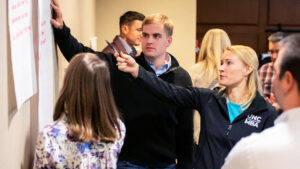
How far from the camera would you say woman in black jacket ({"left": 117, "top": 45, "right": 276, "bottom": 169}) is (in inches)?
93.8

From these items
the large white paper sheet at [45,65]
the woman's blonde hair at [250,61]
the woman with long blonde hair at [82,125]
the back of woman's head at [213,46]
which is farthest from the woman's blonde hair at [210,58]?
the woman with long blonde hair at [82,125]

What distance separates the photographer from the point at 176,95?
2447 mm

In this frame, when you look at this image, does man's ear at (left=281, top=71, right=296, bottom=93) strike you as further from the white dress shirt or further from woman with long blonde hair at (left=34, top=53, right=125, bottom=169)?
woman with long blonde hair at (left=34, top=53, right=125, bottom=169)

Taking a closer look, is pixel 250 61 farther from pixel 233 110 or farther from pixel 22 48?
pixel 22 48

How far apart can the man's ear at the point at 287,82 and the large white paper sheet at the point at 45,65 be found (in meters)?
0.96

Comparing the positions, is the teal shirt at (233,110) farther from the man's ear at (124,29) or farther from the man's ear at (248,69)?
the man's ear at (124,29)

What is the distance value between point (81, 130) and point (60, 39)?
0.82 m

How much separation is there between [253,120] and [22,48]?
132 centimetres

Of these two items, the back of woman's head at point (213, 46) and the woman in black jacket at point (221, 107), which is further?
the back of woman's head at point (213, 46)

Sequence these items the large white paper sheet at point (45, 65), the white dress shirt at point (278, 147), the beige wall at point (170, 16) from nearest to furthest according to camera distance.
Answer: the white dress shirt at point (278, 147), the large white paper sheet at point (45, 65), the beige wall at point (170, 16)

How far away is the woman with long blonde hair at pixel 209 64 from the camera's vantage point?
12.5ft

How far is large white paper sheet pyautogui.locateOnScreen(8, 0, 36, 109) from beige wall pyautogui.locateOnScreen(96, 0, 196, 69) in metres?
4.35

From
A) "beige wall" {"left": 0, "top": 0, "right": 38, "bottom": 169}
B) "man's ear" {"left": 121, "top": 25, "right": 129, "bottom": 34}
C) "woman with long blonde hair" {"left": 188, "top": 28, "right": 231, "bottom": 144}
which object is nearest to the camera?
"beige wall" {"left": 0, "top": 0, "right": 38, "bottom": 169}

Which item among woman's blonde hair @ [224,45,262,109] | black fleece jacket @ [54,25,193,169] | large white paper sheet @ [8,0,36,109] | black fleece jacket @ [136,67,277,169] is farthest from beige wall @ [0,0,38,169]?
woman's blonde hair @ [224,45,262,109]
